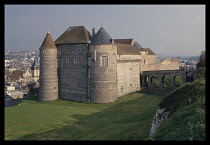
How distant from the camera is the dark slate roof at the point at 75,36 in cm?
3453

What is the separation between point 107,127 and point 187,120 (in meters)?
11.0

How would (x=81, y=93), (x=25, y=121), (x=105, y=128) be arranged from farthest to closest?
(x=81, y=93) → (x=25, y=121) → (x=105, y=128)

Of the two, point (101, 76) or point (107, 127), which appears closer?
point (107, 127)

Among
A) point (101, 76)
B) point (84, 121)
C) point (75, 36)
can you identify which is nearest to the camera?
point (84, 121)

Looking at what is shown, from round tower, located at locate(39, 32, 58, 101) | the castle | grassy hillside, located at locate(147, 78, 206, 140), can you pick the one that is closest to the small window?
the castle

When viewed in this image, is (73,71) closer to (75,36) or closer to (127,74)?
(75,36)

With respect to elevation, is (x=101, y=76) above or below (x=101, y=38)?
below

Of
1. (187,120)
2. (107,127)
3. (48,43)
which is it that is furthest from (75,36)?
(187,120)

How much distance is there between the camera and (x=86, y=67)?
3406 centimetres

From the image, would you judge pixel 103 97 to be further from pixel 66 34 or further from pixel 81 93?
pixel 66 34
